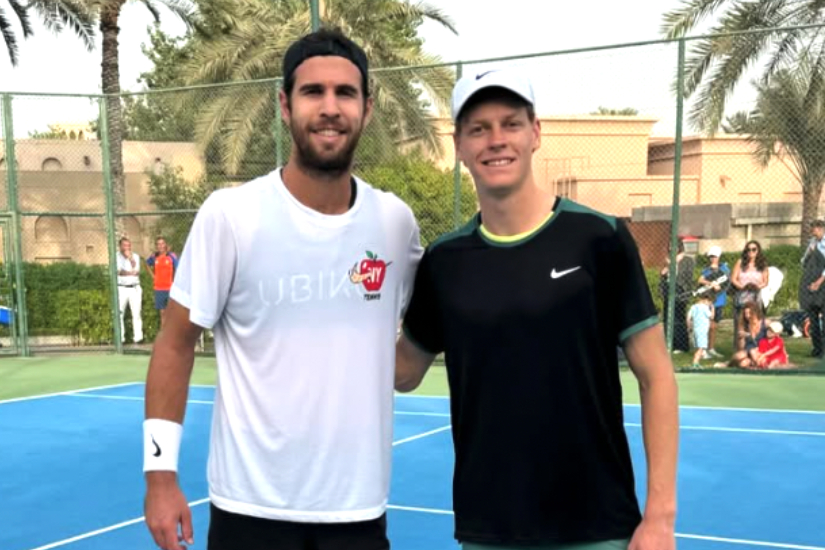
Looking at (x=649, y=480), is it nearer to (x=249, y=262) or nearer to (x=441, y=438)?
(x=249, y=262)

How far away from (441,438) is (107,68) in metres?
14.9

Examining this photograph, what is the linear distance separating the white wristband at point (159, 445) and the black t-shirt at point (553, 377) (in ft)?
2.81

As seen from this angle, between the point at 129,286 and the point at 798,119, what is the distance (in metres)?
10.6

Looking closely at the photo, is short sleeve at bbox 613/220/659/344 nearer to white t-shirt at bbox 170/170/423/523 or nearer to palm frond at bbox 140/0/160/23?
white t-shirt at bbox 170/170/423/523

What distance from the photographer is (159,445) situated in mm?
2582

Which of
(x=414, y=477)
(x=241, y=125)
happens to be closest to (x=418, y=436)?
(x=414, y=477)

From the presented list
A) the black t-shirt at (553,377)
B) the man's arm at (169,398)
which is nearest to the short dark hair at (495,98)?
the black t-shirt at (553,377)

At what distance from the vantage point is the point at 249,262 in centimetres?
254

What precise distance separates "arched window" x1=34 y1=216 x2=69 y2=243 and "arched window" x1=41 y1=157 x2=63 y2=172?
3.44 feet

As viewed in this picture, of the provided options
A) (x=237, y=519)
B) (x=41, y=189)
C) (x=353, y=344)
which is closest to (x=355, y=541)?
(x=237, y=519)

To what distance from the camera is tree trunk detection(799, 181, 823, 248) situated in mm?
12964

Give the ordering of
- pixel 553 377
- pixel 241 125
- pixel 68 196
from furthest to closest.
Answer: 1. pixel 68 196
2. pixel 241 125
3. pixel 553 377

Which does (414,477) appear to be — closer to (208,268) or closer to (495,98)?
(208,268)

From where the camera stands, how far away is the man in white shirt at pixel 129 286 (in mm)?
15062
